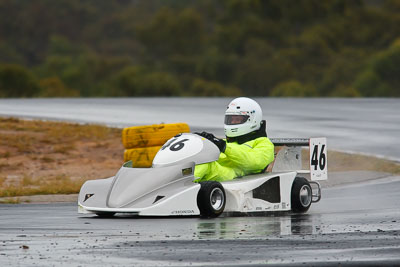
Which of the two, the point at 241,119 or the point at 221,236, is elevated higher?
the point at 241,119

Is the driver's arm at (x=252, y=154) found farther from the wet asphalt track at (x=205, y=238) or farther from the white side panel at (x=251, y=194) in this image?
the wet asphalt track at (x=205, y=238)

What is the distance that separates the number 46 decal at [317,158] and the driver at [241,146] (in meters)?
0.68

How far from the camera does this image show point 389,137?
25.2 meters

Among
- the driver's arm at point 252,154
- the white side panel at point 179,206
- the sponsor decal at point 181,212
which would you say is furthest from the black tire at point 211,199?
the driver's arm at point 252,154

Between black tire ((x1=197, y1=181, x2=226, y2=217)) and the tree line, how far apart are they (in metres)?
50.7

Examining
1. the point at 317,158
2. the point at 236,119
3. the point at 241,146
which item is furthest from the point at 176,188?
the point at 317,158

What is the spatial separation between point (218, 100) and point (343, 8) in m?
48.3

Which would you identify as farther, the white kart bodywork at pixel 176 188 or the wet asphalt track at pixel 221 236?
the white kart bodywork at pixel 176 188

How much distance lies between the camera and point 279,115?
1248 inches

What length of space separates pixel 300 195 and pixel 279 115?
60.1 ft

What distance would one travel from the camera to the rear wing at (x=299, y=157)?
45.9 ft

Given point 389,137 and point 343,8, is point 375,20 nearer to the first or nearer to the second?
point 343,8

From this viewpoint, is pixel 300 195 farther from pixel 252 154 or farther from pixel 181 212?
pixel 181 212

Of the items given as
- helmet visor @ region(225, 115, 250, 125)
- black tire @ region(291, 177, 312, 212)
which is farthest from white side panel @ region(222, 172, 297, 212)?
helmet visor @ region(225, 115, 250, 125)
